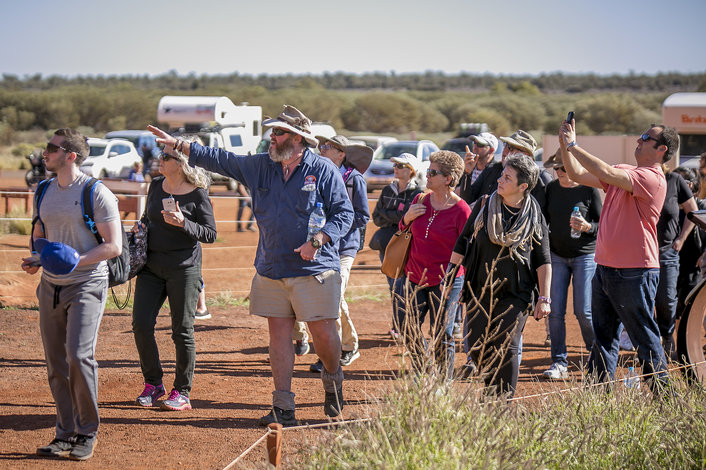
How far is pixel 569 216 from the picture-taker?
7.55 meters

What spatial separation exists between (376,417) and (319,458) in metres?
0.35

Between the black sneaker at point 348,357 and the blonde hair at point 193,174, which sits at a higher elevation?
the blonde hair at point 193,174

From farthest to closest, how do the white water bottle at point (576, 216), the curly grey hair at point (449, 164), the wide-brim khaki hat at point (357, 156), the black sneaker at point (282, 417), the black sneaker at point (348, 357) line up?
the wide-brim khaki hat at point (357, 156)
the black sneaker at point (348, 357)
the white water bottle at point (576, 216)
the curly grey hair at point (449, 164)
the black sneaker at point (282, 417)

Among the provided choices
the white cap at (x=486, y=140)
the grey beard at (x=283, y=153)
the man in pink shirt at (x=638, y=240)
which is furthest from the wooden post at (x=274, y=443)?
the white cap at (x=486, y=140)

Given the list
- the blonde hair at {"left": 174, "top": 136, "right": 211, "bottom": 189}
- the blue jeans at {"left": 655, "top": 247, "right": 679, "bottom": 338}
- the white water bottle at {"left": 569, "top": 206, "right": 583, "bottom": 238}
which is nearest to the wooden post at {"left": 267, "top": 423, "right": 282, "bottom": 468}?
the blonde hair at {"left": 174, "top": 136, "right": 211, "bottom": 189}

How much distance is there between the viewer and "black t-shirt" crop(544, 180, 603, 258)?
752 cm

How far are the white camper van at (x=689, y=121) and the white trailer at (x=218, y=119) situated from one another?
1483 cm

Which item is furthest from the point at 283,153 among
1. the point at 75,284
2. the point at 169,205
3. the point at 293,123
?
the point at 75,284

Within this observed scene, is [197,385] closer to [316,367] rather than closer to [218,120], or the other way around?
[316,367]

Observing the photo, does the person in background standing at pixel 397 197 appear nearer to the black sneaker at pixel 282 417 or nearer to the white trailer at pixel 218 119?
the black sneaker at pixel 282 417

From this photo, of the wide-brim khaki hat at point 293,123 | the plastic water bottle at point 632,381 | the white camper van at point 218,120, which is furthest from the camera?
the white camper van at point 218,120

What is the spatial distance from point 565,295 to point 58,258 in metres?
4.47

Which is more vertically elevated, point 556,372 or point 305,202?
point 305,202

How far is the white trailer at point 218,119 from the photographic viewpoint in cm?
3102
